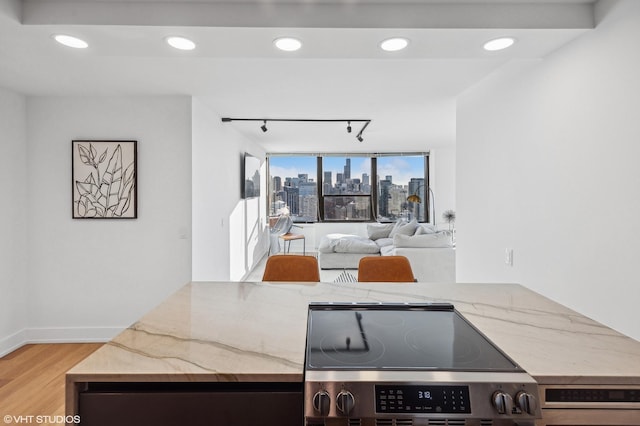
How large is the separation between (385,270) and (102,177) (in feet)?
9.31

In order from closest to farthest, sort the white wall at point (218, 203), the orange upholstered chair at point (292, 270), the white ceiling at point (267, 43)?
the white ceiling at point (267, 43) < the orange upholstered chair at point (292, 270) < the white wall at point (218, 203)

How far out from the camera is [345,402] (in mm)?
922

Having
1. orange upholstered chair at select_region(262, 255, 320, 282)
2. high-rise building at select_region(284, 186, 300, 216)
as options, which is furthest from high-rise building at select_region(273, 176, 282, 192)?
orange upholstered chair at select_region(262, 255, 320, 282)

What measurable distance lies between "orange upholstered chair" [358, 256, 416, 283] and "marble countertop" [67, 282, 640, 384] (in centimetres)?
39

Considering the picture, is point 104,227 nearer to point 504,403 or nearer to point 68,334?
point 68,334

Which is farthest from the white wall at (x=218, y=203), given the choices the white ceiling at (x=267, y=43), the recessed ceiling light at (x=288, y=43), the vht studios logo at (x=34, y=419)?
the recessed ceiling light at (x=288, y=43)

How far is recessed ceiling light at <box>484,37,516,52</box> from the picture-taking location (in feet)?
6.30

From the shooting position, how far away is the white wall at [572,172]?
1644 mm

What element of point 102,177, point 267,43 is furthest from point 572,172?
point 102,177

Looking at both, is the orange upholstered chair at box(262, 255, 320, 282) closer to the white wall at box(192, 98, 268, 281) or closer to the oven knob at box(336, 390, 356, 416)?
the oven knob at box(336, 390, 356, 416)

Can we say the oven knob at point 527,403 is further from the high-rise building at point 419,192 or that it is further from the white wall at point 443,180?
the high-rise building at point 419,192

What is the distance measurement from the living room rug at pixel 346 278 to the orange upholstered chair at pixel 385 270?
3.40m

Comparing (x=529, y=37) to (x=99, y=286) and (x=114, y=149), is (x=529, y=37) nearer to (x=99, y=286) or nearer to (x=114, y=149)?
(x=114, y=149)

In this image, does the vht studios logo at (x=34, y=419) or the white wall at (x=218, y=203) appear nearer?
the vht studios logo at (x=34, y=419)
